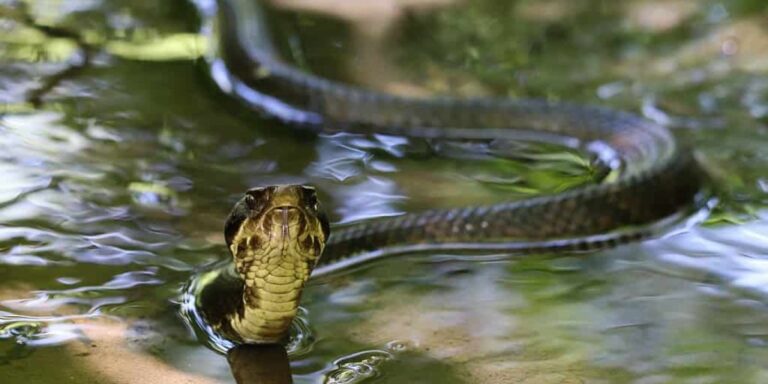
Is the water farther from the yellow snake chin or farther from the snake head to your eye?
the snake head

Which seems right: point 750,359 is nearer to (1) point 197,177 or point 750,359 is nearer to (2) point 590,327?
(2) point 590,327

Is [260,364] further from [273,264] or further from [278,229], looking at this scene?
[278,229]

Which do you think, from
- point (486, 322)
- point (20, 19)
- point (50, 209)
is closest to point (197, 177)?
point (50, 209)

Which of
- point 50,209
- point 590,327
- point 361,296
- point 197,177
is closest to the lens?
point 590,327

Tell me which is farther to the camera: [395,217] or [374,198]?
[374,198]

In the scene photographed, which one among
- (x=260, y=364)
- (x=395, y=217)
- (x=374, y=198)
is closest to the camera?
(x=260, y=364)

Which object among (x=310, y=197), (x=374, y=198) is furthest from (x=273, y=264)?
(x=374, y=198)
